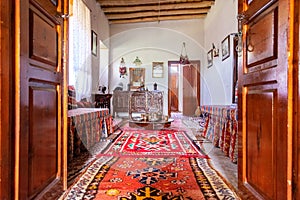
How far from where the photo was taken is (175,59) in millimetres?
8453

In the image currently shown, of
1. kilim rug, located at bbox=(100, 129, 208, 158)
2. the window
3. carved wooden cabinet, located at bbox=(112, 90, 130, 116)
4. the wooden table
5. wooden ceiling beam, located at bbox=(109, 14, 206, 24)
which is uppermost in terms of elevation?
wooden ceiling beam, located at bbox=(109, 14, 206, 24)

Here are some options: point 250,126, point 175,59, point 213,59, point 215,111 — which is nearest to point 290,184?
point 250,126

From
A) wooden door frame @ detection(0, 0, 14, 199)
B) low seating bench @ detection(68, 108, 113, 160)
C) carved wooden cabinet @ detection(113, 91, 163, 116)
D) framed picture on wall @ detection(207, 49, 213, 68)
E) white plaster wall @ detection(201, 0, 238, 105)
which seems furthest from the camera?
framed picture on wall @ detection(207, 49, 213, 68)

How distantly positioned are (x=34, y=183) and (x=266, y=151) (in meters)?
1.20

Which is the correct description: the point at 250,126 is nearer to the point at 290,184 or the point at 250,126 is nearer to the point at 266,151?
the point at 266,151

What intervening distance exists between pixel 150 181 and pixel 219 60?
5.13m

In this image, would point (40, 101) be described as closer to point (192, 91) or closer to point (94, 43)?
point (94, 43)

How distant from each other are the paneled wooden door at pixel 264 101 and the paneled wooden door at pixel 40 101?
3.75ft

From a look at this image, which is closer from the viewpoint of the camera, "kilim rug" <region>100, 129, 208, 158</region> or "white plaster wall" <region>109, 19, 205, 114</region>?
"kilim rug" <region>100, 129, 208, 158</region>

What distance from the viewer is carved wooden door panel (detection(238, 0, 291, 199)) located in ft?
3.38

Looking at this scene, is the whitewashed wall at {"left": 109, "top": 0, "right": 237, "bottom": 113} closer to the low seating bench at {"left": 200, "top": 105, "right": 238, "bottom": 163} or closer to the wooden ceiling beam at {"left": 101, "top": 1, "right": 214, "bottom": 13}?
the wooden ceiling beam at {"left": 101, "top": 1, "right": 214, "bottom": 13}

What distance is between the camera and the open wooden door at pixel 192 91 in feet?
28.3

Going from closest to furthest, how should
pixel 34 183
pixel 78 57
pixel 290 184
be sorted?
1. pixel 290 184
2. pixel 34 183
3. pixel 78 57

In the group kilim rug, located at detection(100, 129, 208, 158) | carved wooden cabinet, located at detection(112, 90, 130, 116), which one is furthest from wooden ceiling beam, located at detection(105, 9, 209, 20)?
kilim rug, located at detection(100, 129, 208, 158)
